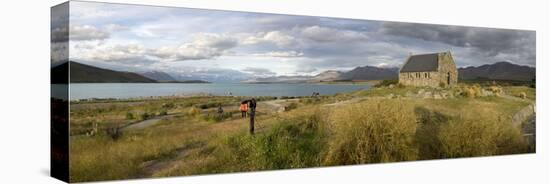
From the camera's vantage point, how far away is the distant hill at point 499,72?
11594mm

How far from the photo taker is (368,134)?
32.9 ft

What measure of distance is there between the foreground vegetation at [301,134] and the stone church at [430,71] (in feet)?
0.71

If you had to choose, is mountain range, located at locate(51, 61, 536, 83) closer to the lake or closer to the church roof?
the lake

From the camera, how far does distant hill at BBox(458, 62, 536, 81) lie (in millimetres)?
11594

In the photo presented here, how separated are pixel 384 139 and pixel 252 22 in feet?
9.29

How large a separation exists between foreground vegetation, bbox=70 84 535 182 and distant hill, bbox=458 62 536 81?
0.75 ft

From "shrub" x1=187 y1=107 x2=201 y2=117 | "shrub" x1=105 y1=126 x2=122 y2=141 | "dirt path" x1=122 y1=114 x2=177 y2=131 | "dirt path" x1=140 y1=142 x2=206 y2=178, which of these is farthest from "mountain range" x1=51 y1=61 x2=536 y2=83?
"dirt path" x1=140 y1=142 x2=206 y2=178

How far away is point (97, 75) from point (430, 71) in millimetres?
5769

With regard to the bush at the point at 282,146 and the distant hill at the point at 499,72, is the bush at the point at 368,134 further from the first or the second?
the distant hill at the point at 499,72

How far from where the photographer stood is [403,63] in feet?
35.8

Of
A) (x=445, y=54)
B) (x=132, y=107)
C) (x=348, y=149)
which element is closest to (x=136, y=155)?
(x=132, y=107)

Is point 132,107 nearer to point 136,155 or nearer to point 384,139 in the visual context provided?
point 136,155

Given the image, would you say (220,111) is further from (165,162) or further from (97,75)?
(97,75)

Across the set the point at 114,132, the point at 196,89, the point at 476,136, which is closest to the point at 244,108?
the point at 196,89
